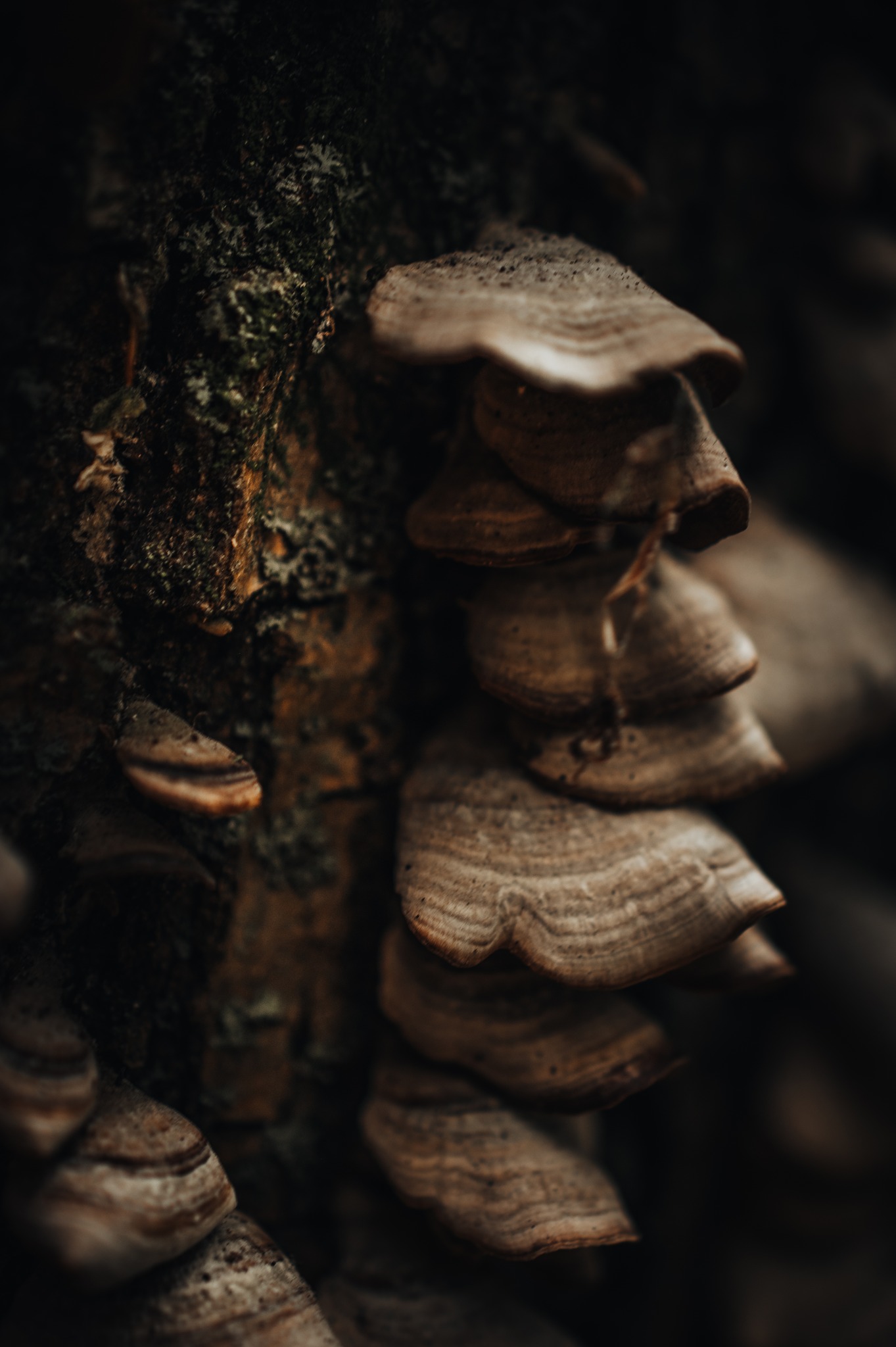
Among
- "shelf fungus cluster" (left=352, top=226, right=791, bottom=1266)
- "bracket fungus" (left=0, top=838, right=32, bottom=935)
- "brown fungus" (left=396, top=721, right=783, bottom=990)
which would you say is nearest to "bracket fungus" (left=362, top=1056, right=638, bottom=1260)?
"shelf fungus cluster" (left=352, top=226, right=791, bottom=1266)

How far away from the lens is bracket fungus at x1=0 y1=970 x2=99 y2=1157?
2.55 ft

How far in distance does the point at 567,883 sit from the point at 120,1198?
0.55m

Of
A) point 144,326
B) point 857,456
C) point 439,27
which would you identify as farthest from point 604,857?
point 857,456

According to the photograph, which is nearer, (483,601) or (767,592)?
(483,601)

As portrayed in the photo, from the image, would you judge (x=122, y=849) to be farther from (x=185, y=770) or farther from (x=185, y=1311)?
(x=185, y=1311)

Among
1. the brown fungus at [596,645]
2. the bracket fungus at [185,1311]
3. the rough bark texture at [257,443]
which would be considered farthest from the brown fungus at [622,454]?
the bracket fungus at [185,1311]

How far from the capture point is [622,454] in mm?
928

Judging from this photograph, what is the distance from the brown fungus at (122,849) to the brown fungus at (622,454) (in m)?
0.55

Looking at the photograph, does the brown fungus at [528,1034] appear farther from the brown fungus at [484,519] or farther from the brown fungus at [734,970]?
the brown fungus at [484,519]

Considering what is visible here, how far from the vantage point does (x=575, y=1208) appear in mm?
1050

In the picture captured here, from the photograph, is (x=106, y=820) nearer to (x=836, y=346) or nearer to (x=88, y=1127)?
(x=88, y=1127)

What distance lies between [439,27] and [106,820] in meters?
1.09

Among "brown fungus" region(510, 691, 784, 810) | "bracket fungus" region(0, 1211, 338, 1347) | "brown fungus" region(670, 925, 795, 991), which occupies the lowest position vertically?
"bracket fungus" region(0, 1211, 338, 1347)

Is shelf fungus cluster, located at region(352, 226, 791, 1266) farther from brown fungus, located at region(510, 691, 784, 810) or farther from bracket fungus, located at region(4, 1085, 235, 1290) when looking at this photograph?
bracket fungus, located at region(4, 1085, 235, 1290)
